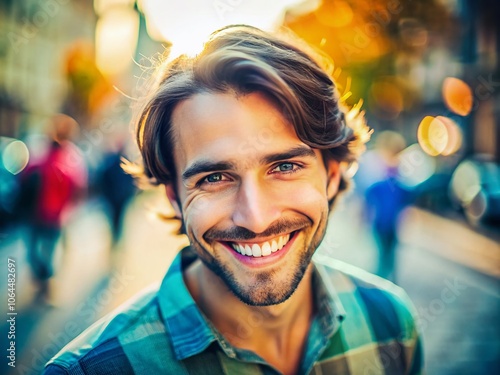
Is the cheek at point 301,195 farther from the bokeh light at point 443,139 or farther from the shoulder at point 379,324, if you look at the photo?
the bokeh light at point 443,139

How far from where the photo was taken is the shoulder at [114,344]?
4.75ft

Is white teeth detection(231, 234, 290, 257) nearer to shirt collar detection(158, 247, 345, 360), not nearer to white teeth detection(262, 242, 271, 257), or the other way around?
white teeth detection(262, 242, 271, 257)

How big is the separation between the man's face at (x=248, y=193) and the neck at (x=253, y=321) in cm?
18

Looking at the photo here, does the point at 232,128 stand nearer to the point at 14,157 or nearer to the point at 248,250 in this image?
the point at 248,250

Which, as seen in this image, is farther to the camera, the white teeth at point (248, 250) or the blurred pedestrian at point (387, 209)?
the blurred pedestrian at point (387, 209)

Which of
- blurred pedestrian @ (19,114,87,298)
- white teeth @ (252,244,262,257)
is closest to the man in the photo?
white teeth @ (252,244,262,257)

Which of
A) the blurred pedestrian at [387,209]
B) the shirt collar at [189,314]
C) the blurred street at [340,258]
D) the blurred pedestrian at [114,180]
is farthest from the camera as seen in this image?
the blurred pedestrian at [114,180]

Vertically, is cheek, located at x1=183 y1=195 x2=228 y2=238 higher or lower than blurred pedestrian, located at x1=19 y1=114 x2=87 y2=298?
higher

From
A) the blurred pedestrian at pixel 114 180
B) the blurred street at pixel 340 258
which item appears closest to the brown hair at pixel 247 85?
the blurred street at pixel 340 258

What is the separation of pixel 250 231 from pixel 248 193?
14 centimetres

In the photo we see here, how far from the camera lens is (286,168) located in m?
1.56

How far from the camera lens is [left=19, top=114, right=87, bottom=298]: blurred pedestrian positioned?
4543 millimetres

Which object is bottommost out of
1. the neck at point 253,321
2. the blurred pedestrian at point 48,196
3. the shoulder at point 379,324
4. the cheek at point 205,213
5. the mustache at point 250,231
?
the blurred pedestrian at point 48,196

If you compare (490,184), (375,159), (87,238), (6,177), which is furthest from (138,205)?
(490,184)
